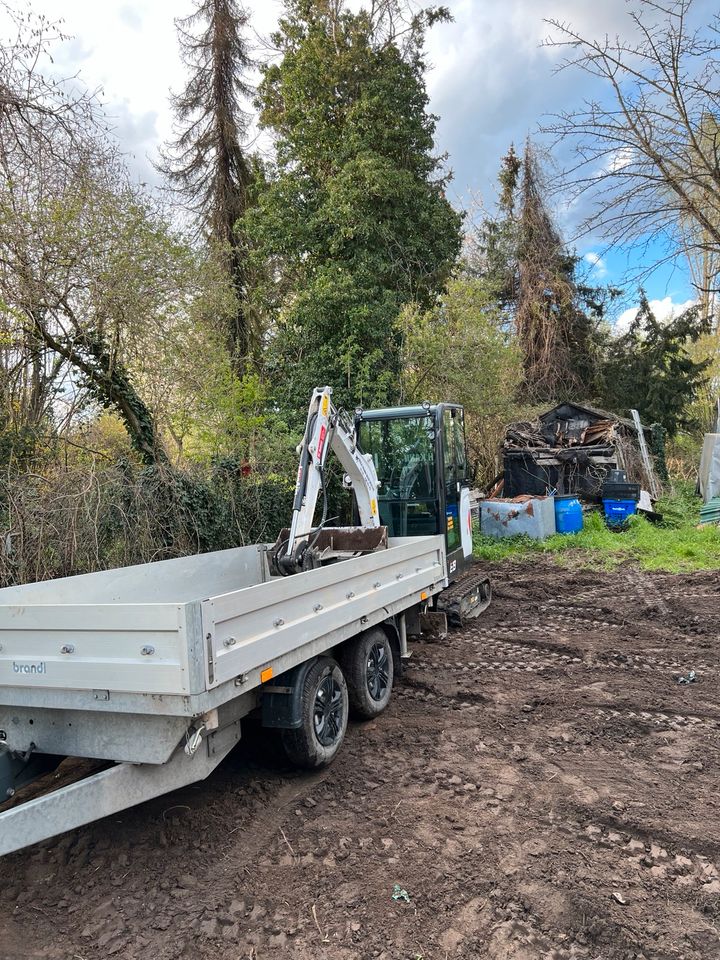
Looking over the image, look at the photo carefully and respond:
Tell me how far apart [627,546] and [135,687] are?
36.1ft

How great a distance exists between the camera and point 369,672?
486 cm

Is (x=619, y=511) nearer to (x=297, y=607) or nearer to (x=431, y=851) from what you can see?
(x=297, y=607)

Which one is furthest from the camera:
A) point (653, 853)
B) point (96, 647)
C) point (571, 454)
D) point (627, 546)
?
point (571, 454)

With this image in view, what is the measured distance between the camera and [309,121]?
15.6 metres

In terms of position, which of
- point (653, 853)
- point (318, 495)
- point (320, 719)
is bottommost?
point (653, 853)

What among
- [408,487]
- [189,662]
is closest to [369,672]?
[189,662]

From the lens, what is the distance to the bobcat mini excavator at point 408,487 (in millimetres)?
6406

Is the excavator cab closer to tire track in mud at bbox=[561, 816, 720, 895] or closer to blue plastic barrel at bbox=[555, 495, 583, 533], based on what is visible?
tire track in mud at bbox=[561, 816, 720, 895]

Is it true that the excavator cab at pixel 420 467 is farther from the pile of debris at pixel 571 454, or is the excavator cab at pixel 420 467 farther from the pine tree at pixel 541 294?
the pine tree at pixel 541 294

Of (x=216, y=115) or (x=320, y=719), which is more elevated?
(x=216, y=115)

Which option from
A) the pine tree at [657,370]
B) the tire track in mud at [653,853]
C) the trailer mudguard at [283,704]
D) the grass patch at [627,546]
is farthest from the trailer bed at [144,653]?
the pine tree at [657,370]

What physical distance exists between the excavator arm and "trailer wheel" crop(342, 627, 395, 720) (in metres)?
1.03

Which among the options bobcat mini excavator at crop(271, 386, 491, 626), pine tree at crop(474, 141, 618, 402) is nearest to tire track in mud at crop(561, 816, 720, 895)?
bobcat mini excavator at crop(271, 386, 491, 626)

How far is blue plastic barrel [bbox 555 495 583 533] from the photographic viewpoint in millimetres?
13367
